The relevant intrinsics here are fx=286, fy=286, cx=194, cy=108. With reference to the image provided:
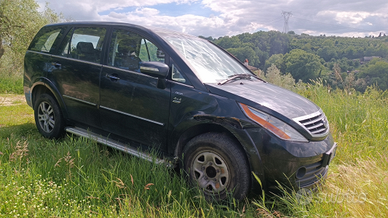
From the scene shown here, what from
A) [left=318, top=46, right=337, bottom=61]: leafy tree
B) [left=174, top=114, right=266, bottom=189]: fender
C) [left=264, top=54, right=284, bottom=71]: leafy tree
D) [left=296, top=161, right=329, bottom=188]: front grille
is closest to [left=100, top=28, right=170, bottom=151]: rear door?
[left=174, top=114, right=266, bottom=189]: fender

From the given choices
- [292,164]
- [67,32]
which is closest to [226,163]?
[292,164]

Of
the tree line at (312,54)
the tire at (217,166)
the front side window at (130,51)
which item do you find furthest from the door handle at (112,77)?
the tree line at (312,54)

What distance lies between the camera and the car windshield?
324cm

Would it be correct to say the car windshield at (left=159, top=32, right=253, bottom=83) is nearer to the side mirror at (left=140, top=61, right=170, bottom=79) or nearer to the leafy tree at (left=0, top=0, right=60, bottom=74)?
the side mirror at (left=140, top=61, right=170, bottom=79)

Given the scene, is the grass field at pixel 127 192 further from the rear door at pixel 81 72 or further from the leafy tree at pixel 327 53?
the leafy tree at pixel 327 53

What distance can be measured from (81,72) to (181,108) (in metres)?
1.77

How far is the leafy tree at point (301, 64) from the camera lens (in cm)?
3953

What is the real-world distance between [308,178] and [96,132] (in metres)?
2.72

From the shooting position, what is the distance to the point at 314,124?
2904 mm

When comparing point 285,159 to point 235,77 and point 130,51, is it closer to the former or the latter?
point 235,77

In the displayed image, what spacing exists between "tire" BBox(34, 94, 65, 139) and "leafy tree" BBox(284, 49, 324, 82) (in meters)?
37.0

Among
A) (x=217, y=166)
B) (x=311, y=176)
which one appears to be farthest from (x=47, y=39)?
(x=311, y=176)

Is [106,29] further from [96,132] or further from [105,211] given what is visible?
[105,211]

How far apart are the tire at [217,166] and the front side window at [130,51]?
44.9 inches
